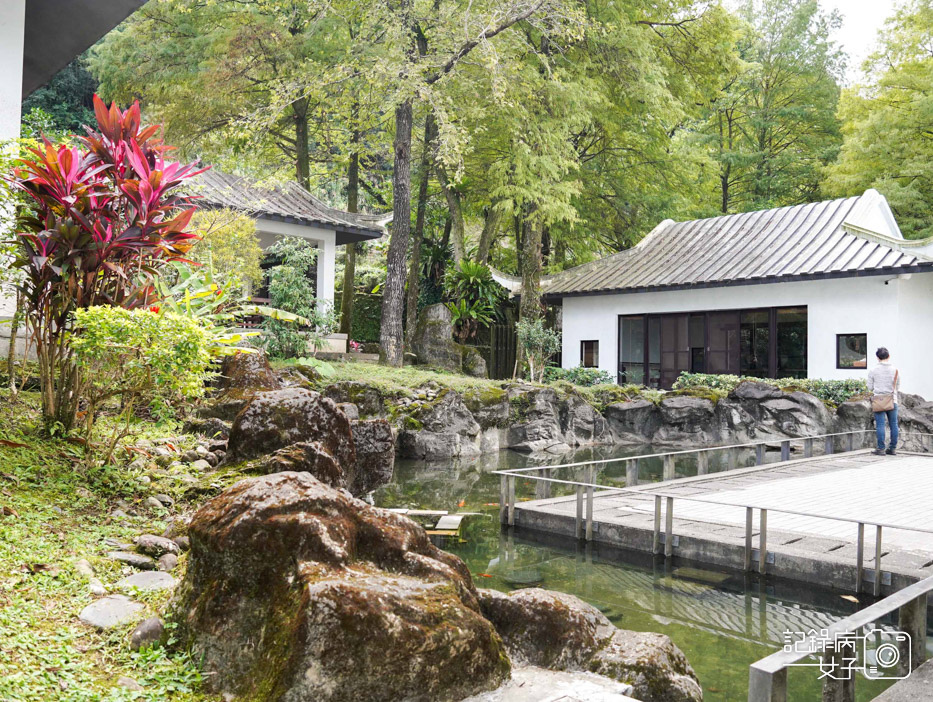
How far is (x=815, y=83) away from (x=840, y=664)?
1142 inches

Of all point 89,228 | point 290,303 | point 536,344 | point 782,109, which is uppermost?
point 782,109

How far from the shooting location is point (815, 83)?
27391 mm

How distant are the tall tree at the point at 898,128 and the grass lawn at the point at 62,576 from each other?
77.9 ft

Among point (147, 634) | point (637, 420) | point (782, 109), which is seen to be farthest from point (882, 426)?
point (782, 109)

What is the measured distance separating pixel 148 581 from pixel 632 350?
19416 mm

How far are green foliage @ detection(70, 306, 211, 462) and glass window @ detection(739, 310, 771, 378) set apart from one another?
56.6 ft

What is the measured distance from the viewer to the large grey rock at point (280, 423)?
231 inches

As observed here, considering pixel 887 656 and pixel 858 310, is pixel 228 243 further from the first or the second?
pixel 858 310

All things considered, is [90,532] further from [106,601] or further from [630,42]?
[630,42]

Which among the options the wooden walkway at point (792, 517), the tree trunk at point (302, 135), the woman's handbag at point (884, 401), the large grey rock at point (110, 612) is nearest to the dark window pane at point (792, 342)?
the woman's handbag at point (884, 401)

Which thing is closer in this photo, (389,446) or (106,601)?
(106,601)

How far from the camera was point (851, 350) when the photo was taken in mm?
17828

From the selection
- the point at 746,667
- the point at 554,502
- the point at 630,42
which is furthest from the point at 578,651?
the point at 630,42

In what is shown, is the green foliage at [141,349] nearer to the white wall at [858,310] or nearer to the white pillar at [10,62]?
the white pillar at [10,62]
